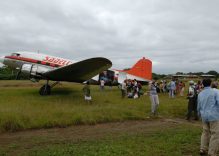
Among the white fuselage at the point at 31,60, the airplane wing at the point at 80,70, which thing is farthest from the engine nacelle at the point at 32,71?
the white fuselage at the point at 31,60

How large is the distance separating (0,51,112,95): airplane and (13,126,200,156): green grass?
6765 millimetres

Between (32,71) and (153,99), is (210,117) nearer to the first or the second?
(153,99)

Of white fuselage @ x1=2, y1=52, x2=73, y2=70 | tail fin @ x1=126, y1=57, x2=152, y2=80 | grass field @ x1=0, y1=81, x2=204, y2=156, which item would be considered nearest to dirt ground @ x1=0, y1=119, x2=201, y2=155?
grass field @ x1=0, y1=81, x2=204, y2=156

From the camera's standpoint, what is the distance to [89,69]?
15.6m

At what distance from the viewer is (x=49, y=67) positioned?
58.9ft

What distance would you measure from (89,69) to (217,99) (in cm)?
1070

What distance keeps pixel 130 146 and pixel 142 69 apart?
697 inches

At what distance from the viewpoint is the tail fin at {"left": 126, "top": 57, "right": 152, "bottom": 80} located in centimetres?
2345

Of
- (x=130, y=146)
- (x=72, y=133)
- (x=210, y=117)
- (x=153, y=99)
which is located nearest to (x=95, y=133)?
(x=72, y=133)

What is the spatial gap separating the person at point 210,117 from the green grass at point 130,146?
0.43 metres

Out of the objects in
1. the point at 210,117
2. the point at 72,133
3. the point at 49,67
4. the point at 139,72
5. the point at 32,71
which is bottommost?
the point at 72,133

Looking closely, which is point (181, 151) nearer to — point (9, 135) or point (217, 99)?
point (217, 99)

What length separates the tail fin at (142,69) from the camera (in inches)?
923

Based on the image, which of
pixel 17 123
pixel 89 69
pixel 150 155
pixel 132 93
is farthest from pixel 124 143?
pixel 132 93
